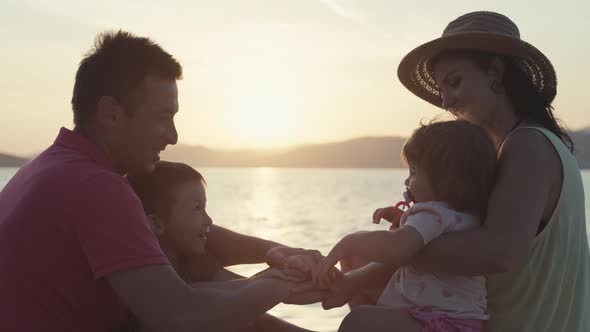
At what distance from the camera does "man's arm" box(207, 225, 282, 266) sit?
318 centimetres

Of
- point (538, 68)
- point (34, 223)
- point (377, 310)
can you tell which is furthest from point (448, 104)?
point (34, 223)

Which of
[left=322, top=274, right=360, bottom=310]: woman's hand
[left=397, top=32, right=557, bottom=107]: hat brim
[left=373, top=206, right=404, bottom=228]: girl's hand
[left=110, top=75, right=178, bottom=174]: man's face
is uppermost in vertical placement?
[left=397, top=32, right=557, bottom=107]: hat brim

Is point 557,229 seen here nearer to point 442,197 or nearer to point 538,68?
point 442,197

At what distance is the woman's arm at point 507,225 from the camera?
236cm

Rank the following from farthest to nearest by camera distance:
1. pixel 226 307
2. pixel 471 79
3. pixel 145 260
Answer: pixel 471 79 < pixel 226 307 < pixel 145 260

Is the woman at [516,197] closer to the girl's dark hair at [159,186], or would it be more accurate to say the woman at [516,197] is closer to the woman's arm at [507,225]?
the woman's arm at [507,225]

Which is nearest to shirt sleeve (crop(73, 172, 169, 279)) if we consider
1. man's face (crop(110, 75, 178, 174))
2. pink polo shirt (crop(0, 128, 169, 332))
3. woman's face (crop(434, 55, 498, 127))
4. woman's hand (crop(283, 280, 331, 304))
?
pink polo shirt (crop(0, 128, 169, 332))

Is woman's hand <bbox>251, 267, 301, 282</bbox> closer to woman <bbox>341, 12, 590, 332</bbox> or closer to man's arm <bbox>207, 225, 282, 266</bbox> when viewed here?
woman <bbox>341, 12, 590, 332</bbox>

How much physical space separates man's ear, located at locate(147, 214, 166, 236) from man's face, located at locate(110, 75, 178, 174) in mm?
366

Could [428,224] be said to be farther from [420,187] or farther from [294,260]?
[294,260]

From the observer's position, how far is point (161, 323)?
214cm

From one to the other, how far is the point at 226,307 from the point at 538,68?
1.67 metres

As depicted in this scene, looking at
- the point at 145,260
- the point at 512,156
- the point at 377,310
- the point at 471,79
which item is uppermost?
the point at 471,79

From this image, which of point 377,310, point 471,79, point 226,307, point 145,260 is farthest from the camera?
point 471,79
